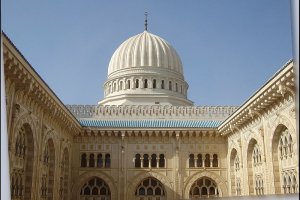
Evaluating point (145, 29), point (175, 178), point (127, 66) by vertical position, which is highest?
point (145, 29)

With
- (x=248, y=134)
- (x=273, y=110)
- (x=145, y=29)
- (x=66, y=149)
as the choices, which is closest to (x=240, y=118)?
(x=248, y=134)

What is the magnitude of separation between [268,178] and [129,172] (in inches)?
422

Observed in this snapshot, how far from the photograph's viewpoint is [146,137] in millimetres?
26828

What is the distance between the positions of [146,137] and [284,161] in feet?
37.4

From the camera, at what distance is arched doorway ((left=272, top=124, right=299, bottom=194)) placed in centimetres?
1667

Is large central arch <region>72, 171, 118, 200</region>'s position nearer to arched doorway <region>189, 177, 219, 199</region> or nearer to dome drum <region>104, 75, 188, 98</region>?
arched doorway <region>189, 177, 219, 199</region>

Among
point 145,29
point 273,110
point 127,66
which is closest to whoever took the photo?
point 273,110

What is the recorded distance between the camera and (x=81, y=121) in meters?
27.0

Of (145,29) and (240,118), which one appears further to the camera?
(145,29)

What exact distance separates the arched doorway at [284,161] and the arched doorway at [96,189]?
41.9ft

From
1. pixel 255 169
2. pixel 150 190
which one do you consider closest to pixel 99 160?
pixel 150 190

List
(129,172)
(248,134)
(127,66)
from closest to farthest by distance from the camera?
1. (248,134)
2. (129,172)
3. (127,66)

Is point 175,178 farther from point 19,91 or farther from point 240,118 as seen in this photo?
point 19,91

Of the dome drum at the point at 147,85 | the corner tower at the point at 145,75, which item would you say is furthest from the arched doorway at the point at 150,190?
the dome drum at the point at 147,85
